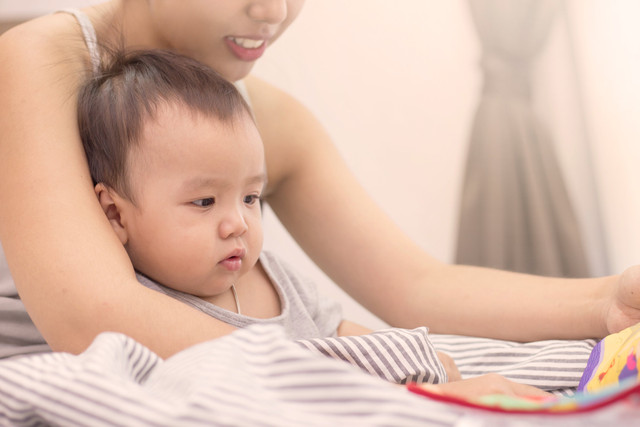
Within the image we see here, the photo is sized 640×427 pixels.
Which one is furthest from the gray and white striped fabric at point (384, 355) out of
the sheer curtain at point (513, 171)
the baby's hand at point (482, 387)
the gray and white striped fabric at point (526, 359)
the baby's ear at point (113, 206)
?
the sheer curtain at point (513, 171)

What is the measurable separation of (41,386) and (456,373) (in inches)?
22.0

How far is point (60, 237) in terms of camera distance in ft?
2.77

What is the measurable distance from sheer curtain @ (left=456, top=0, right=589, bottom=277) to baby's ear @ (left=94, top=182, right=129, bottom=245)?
135cm

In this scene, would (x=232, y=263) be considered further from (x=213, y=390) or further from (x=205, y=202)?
(x=213, y=390)

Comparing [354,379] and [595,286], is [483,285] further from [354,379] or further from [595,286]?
[354,379]

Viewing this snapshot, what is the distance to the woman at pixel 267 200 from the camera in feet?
2.72

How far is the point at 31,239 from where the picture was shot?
854 millimetres

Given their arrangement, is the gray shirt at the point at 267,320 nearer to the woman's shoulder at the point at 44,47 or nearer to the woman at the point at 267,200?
the woman at the point at 267,200

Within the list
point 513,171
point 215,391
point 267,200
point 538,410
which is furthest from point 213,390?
point 513,171

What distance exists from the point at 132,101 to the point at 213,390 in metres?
0.56

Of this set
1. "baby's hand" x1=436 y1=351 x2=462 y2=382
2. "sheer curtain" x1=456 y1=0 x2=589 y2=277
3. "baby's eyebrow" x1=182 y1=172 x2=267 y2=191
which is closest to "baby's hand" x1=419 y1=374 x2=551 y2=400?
"baby's hand" x1=436 y1=351 x2=462 y2=382

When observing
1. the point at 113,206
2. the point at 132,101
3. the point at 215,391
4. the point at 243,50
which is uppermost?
the point at 243,50

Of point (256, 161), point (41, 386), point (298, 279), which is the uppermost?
point (256, 161)

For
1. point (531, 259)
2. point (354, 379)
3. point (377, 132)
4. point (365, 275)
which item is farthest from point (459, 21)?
point (354, 379)
